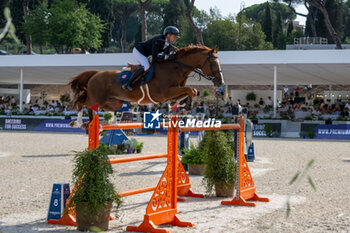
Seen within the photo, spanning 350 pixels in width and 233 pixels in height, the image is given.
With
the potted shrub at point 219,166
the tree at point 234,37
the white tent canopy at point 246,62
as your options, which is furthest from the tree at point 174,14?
the potted shrub at point 219,166

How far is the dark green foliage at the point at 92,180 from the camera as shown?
14.4 ft

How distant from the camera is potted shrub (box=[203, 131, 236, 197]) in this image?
21.9 feet

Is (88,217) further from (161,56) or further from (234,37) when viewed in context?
(234,37)

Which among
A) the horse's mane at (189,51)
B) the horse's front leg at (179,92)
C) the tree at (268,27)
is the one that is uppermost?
the tree at (268,27)

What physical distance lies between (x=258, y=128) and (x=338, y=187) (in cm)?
1303

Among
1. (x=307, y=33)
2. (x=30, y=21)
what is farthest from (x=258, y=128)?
(x=307, y=33)

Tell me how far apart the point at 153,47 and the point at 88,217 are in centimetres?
205

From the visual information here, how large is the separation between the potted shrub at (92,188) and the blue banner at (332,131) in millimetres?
16875

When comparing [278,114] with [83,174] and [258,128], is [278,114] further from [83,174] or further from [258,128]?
[83,174]

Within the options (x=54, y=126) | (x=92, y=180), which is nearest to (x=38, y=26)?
(x=54, y=126)

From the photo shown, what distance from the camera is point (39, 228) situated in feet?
15.3

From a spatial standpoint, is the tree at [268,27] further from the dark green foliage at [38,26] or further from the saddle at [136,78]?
the saddle at [136,78]

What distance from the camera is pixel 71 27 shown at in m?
40.3

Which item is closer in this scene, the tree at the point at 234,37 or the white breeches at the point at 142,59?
the white breeches at the point at 142,59
